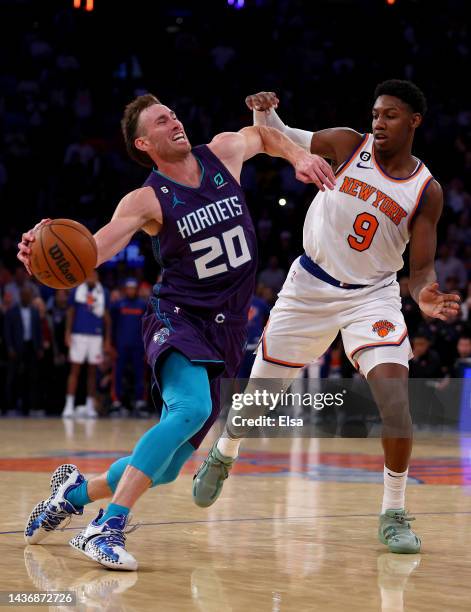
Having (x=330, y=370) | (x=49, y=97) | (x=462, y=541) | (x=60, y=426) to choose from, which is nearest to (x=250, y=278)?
(x=462, y=541)

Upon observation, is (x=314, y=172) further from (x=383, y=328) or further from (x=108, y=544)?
(x=108, y=544)

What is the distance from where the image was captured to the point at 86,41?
21.2 metres

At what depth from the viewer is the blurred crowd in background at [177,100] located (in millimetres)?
16359

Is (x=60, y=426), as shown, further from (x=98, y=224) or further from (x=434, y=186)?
(x=434, y=186)

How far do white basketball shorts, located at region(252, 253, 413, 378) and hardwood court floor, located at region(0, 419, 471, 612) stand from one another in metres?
0.89

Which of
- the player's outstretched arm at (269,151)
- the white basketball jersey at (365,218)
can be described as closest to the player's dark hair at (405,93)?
the white basketball jersey at (365,218)

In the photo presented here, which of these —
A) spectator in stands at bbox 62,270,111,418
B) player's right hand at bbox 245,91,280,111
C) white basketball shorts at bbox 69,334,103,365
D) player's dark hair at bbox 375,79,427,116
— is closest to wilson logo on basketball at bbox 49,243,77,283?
player's right hand at bbox 245,91,280,111

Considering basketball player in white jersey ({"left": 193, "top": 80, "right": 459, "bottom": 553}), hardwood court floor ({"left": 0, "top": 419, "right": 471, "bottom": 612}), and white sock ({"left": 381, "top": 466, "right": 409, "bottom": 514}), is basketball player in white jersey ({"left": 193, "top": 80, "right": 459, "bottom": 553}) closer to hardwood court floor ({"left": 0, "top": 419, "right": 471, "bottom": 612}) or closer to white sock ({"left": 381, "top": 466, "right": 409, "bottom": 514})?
white sock ({"left": 381, "top": 466, "right": 409, "bottom": 514})

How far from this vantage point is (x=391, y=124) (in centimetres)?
588

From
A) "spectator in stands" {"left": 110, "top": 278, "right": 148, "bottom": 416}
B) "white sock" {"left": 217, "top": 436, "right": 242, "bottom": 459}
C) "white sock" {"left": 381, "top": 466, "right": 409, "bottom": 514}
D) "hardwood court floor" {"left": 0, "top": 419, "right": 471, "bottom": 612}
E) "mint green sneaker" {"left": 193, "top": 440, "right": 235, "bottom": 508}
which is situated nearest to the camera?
"hardwood court floor" {"left": 0, "top": 419, "right": 471, "bottom": 612}

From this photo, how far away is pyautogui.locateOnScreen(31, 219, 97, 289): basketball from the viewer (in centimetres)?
464

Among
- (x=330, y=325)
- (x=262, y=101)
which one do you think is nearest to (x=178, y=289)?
(x=330, y=325)

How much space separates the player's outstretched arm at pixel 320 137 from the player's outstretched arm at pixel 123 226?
114 cm

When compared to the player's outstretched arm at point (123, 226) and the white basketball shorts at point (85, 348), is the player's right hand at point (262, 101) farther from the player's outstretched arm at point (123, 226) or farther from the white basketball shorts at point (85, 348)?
the white basketball shorts at point (85, 348)
